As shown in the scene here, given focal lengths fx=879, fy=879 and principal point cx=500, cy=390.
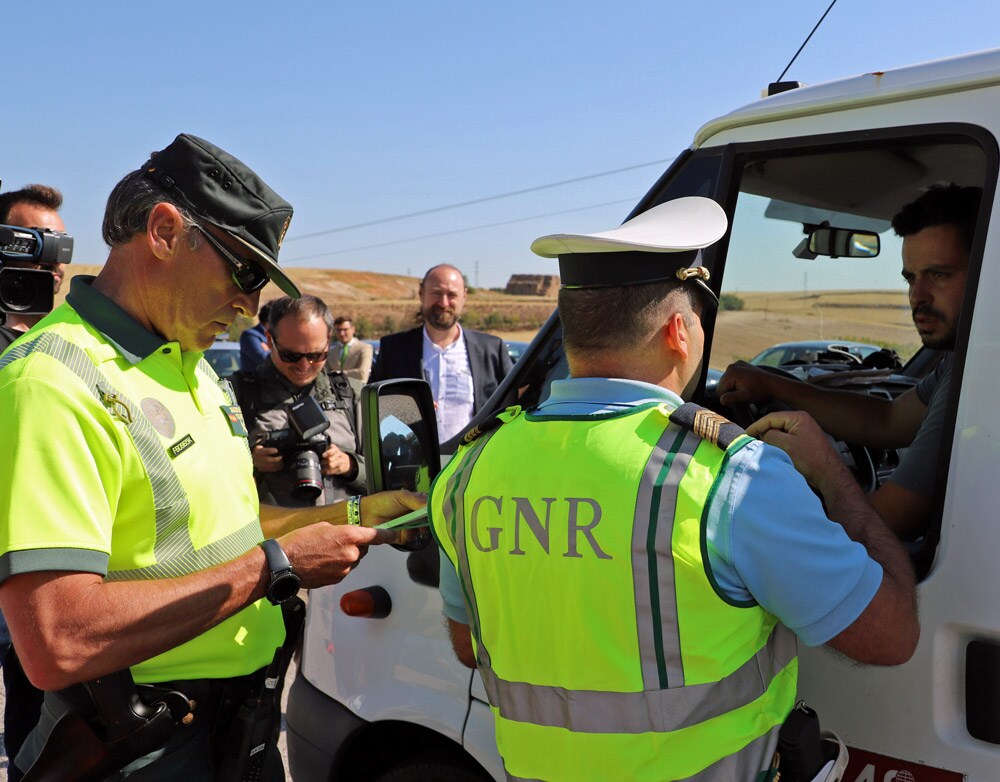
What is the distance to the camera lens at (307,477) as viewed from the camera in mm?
3375

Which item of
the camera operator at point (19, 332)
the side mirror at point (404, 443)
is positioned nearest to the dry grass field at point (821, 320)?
the side mirror at point (404, 443)

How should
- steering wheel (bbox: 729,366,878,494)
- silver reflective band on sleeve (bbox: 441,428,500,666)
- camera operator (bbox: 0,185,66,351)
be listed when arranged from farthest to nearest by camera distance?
camera operator (bbox: 0,185,66,351) → steering wheel (bbox: 729,366,878,494) → silver reflective band on sleeve (bbox: 441,428,500,666)

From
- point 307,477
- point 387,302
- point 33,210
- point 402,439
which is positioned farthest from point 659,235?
point 387,302

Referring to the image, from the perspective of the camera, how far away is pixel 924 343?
7.36ft

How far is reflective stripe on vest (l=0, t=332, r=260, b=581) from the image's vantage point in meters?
1.62

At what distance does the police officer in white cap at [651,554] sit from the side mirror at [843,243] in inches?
65.3

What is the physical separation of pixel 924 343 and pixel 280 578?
167cm

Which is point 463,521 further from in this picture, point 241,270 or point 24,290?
point 24,290

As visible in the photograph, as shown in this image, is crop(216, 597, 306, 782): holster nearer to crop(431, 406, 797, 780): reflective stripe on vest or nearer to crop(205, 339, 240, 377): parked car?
crop(431, 406, 797, 780): reflective stripe on vest

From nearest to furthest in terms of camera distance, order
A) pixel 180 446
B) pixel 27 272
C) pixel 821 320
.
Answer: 1. pixel 180 446
2. pixel 27 272
3. pixel 821 320

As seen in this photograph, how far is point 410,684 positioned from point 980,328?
151 cm

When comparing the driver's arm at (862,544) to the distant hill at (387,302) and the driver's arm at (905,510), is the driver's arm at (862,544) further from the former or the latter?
the distant hill at (387,302)

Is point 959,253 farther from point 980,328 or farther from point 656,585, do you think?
point 656,585

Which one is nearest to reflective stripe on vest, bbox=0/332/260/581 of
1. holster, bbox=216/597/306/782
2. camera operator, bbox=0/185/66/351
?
holster, bbox=216/597/306/782
